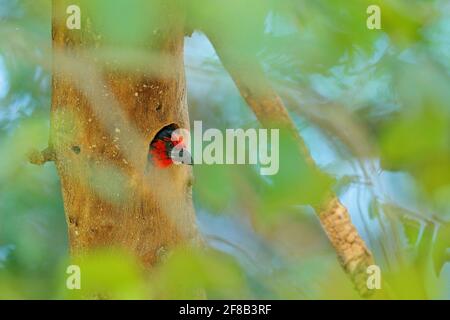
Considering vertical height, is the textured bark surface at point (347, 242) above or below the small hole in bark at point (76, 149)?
below

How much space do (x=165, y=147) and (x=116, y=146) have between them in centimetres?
5

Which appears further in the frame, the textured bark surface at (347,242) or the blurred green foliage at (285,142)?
the textured bark surface at (347,242)

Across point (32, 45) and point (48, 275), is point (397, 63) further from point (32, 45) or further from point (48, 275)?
point (48, 275)

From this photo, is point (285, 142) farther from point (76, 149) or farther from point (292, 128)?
point (76, 149)

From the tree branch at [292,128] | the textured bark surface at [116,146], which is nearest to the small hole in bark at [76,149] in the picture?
the textured bark surface at [116,146]

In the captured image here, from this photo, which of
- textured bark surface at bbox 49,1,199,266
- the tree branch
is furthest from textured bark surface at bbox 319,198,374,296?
textured bark surface at bbox 49,1,199,266

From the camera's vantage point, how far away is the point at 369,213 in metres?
0.43

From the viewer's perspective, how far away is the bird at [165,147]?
541mm

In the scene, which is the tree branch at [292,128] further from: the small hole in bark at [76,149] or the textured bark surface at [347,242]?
the small hole in bark at [76,149]

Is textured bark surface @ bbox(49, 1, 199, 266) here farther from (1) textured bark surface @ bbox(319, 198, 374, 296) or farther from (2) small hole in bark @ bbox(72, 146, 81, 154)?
(1) textured bark surface @ bbox(319, 198, 374, 296)

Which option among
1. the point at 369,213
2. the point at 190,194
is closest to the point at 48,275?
the point at 190,194

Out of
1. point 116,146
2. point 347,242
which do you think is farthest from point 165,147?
point 347,242

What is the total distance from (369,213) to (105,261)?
0.20m

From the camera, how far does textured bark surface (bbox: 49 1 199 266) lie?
47 centimetres
